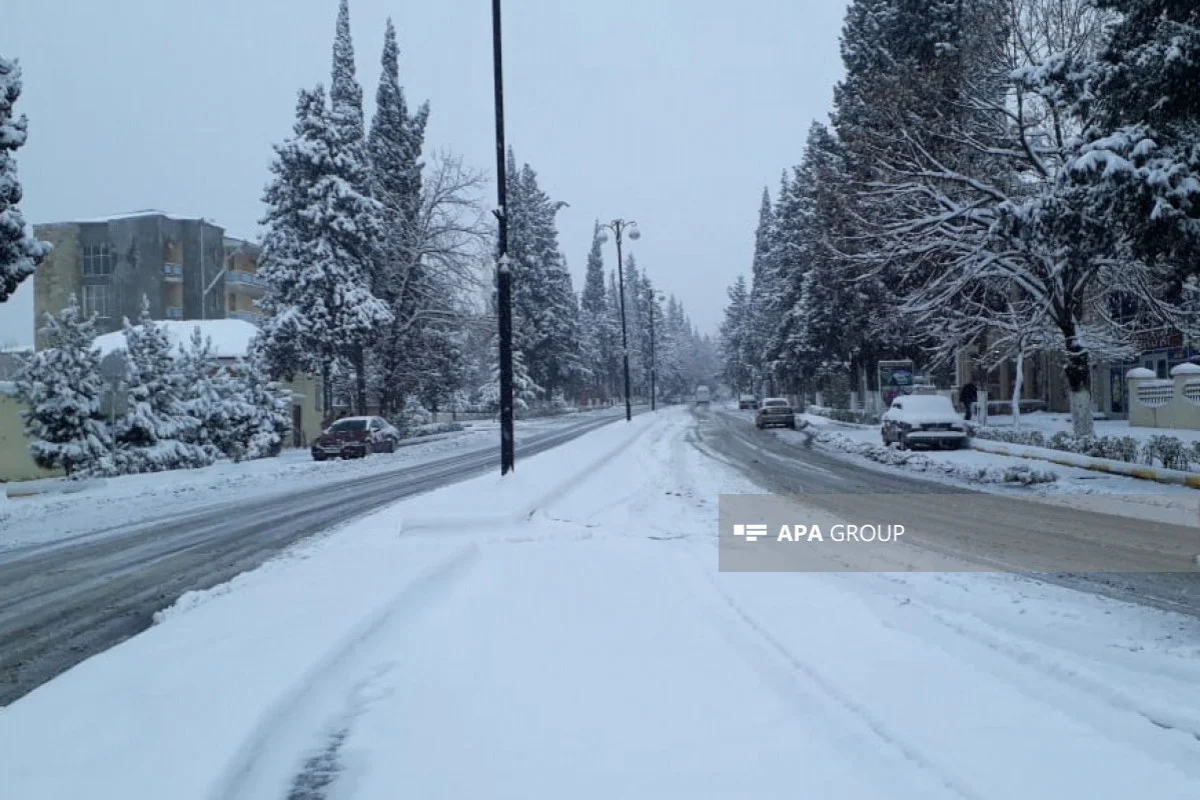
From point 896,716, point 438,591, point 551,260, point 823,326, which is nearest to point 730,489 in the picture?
point 438,591

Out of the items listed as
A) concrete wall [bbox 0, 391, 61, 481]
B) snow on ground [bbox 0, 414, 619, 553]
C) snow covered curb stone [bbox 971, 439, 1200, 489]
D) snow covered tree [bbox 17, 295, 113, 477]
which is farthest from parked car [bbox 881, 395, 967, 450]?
concrete wall [bbox 0, 391, 61, 481]

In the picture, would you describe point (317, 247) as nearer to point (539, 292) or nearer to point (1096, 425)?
point (1096, 425)

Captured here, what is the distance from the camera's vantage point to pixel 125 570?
10.4m

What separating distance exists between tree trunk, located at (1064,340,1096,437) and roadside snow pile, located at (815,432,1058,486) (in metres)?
3.89

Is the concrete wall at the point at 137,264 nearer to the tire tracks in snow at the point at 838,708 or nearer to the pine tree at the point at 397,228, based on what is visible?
the pine tree at the point at 397,228

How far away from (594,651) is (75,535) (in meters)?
11.4

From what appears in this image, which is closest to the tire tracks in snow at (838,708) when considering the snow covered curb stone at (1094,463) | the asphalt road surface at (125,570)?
the asphalt road surface at (125,570)

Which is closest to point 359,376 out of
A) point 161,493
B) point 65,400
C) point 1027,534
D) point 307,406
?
point 307,406

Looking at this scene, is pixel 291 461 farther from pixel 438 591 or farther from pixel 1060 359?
pixel 1060 359

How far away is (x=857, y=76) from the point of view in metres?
36.3

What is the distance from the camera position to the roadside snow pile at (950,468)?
17.7 meters

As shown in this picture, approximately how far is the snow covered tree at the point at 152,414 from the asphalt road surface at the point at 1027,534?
18.6m

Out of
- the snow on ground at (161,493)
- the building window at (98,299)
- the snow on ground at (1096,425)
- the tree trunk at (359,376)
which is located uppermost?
the building window at (98,299)

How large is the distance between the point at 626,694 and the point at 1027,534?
7785 mm
